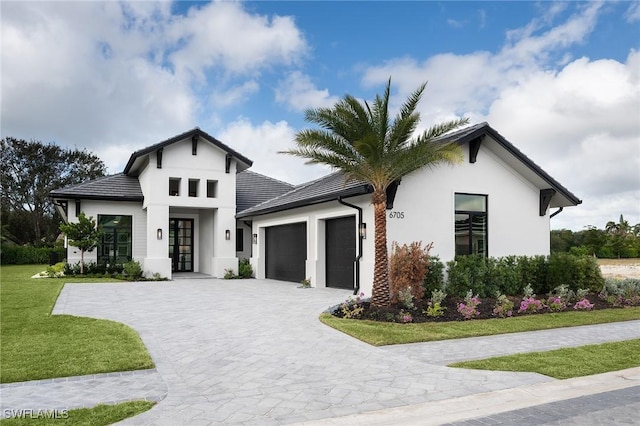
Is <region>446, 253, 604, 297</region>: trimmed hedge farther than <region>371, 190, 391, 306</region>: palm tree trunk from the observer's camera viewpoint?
Yes

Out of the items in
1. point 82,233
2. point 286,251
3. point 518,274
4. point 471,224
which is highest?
point 471,224

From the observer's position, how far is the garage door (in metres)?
18.9

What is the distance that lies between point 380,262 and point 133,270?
45.0 feet

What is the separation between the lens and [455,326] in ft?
31.8

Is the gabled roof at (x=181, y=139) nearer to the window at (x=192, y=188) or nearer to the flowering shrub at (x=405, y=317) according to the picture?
the window at (x=192, y=188)

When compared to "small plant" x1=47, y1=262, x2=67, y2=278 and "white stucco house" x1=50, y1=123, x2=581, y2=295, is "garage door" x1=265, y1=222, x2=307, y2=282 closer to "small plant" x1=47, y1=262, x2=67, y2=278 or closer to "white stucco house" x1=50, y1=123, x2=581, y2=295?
"white stucco house" x1=50, y1=123, x2=581, y2=295

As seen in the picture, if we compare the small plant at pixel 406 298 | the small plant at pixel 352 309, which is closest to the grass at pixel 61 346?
the small plant at pixel 352 309

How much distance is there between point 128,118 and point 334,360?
1471cm

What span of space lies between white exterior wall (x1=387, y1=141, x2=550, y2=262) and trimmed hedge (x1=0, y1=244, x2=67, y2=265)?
28730 millimetres

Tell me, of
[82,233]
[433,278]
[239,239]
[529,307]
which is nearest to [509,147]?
[433,278]

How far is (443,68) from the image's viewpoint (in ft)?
47.9

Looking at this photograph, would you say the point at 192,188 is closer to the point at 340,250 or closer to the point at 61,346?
the point at 340,250

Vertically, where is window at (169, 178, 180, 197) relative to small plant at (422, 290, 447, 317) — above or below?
above

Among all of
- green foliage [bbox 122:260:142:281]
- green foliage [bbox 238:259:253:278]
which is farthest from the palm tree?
green foliage [bbox 122:260:142:281]
